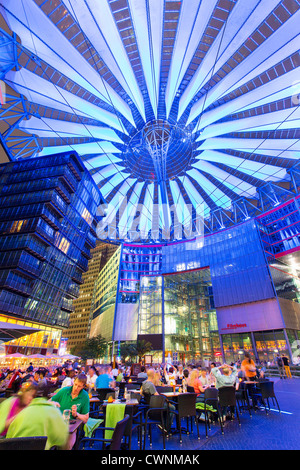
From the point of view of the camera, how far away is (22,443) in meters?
1.98

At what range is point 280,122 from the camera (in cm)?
2344

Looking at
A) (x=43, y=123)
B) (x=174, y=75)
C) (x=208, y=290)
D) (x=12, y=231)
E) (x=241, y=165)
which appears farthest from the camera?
(x=208, y=290)

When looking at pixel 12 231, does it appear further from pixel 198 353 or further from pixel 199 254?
pixel 198 353

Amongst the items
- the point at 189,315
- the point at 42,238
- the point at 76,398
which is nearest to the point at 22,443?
the point at 76,398

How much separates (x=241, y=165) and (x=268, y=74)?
1167 centimetres

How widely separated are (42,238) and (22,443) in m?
35.2

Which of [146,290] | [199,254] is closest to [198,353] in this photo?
[146,290]

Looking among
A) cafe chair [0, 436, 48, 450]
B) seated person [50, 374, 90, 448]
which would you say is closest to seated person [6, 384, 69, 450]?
cafe chair [0, 436, 48, 450]

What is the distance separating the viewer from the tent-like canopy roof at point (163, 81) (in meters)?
16.8

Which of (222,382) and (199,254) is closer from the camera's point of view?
(222,382)

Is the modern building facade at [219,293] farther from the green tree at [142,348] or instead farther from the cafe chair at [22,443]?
the cafe chair at [22,443]

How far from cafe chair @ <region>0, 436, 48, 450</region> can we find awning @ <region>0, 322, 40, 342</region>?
1453 centimetres

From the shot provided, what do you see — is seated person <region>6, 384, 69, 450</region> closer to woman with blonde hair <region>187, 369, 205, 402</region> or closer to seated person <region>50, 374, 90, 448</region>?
seated person <region>50, 374, 90, 448</region>

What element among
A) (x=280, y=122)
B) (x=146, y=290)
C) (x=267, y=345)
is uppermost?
(x=280, y=122)
